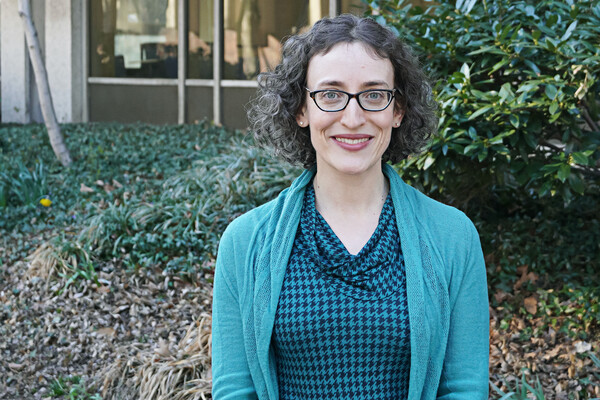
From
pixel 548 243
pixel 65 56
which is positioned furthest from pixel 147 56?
pixel 548 243

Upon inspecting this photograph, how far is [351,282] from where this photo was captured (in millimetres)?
1985

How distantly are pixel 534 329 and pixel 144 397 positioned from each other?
2.23 m

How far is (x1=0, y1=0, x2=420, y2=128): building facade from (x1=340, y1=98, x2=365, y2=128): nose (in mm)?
8700

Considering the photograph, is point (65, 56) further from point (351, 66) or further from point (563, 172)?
point (351, 66)

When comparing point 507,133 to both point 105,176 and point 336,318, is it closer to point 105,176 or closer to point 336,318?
point 336,318

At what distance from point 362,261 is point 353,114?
1.23 ft

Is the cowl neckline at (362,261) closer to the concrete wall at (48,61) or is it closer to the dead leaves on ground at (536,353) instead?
the dead leaves on ground at (536,353)

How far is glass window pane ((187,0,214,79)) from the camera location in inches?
448

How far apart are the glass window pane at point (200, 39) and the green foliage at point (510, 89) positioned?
275 inches

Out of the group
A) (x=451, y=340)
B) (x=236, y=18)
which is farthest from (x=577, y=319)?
(x=236, y=18)

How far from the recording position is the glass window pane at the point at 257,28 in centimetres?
1054

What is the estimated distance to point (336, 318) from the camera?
1959 mm

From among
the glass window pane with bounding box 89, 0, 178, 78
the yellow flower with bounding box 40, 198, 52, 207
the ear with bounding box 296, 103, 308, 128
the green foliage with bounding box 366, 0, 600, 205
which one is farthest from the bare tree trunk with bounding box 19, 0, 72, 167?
the ear with bounding box 296, 103, 308, 128

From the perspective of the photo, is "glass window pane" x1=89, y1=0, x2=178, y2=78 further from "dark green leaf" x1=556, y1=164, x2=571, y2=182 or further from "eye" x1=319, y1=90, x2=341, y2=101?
"eye" x1=319, y1=90, x2=341, y2=101
